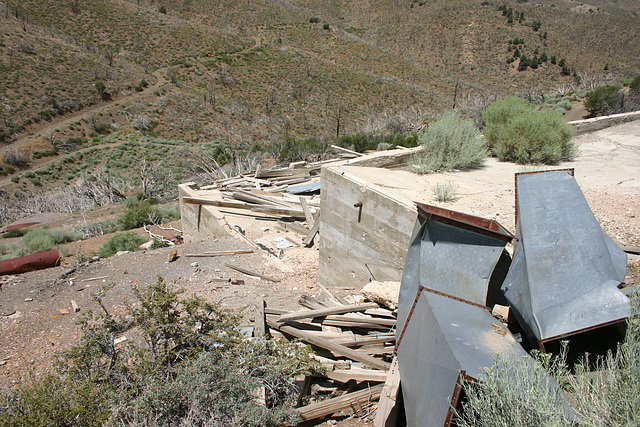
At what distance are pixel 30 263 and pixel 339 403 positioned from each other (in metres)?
9.28

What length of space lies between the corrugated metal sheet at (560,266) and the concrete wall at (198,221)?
28.0 feet

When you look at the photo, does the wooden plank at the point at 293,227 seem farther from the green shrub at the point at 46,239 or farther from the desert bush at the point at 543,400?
the desert bush at the point at 543,400

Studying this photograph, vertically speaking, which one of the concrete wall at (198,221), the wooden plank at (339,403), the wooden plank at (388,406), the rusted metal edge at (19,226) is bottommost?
the rusted metal edge at (19,226)

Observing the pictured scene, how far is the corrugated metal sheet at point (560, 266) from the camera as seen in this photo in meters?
3.00

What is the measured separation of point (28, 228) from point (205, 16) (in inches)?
1711

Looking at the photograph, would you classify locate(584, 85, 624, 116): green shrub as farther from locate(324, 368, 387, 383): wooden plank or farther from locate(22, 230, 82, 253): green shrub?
locate(22, 230, 82, 253): green shrub

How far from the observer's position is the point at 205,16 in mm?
50469

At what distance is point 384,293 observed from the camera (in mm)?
5438

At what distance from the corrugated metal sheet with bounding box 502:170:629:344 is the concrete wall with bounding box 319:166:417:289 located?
5.81ft

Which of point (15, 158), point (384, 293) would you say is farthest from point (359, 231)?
point (15, 158)

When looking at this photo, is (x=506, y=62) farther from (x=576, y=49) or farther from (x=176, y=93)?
(x=176, y=93)

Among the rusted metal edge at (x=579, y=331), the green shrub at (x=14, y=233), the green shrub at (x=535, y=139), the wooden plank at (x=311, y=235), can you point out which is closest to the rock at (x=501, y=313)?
the rusted metal edge at (x=579, y=331)

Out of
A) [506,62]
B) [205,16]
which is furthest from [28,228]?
[506,62]

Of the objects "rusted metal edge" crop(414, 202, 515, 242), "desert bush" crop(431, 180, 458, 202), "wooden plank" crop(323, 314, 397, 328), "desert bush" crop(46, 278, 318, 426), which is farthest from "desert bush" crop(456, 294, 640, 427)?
"desert bush" crop(431, 180, 458, 202)
